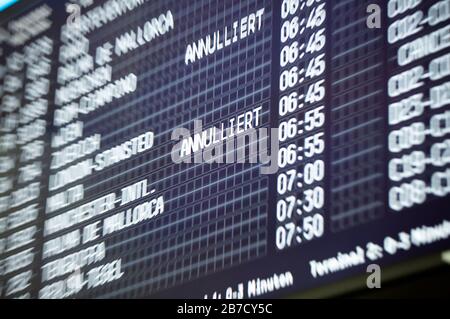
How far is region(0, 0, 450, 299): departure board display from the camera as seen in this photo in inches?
124

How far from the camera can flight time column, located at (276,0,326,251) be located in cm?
333

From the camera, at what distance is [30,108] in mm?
4395

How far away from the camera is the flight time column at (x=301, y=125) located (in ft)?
10.9

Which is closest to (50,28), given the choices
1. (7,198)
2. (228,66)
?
→ (7,198)

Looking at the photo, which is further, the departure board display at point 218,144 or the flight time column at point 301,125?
the flight time column at point 301,125

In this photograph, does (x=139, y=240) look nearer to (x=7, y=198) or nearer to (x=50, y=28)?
(x=7, y=198)

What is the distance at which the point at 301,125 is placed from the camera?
11.2 feet

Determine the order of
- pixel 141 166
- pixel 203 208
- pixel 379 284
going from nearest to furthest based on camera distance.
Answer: pixel 379 284 → pixel 203 208 → pixel 141 166

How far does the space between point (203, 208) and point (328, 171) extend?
1.61ft

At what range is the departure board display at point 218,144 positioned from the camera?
3.14 meters

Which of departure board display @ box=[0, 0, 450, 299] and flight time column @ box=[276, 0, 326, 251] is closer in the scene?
departure board display @ box=[0, 0, 450, 299]

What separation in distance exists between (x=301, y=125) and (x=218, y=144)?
0.31 metres
